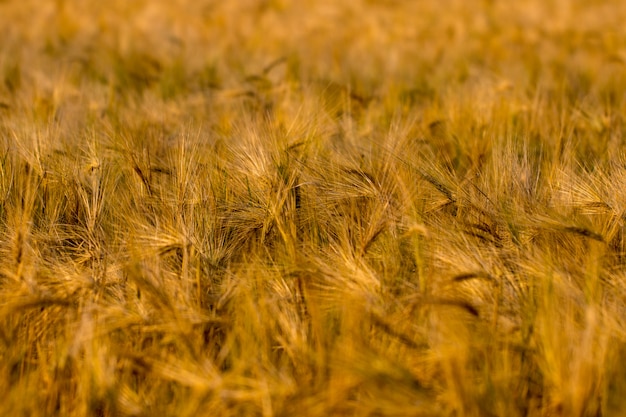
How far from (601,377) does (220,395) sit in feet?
2.56

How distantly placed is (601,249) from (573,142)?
1.18 m

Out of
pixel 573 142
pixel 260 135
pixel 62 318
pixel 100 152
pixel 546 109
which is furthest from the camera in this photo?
pixel 546 109

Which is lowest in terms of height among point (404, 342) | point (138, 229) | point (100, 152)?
point (404, 342)

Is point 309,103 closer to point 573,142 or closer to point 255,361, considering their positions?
point 573,142

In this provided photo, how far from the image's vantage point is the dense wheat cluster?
4.86 feet

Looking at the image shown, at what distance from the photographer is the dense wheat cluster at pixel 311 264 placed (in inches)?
58.3

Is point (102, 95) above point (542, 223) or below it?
above

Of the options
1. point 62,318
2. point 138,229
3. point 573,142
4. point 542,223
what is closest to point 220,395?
point 62,318

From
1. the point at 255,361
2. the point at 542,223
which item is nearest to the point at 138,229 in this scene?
the point at 255,361

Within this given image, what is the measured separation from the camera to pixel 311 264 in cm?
181

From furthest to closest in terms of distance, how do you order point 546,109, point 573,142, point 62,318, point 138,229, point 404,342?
1. point 546,109
2. point 573,142
3. point 138,229
4. point 62,318
5. point 404,342

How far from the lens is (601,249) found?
177 centimetres

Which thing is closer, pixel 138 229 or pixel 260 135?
pixel 138 229

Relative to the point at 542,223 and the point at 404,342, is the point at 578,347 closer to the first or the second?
the point at 404,342
